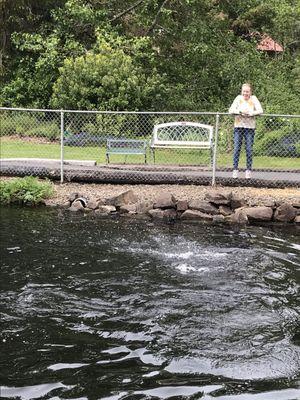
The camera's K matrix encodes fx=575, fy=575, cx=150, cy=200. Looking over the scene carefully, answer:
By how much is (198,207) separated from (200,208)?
41 millimetres

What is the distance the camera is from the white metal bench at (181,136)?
12695 mm

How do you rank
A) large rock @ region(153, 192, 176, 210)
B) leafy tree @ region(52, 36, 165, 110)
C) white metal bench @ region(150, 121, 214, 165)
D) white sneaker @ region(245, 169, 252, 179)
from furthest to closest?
leafy tree @ region(52, 36, 165, 110)
white metal bench @ region(150, 121, 214, 165)
white sneaker @ region(245, 169, 252, 179)
large rock @ region(153, 192, 176, 210)

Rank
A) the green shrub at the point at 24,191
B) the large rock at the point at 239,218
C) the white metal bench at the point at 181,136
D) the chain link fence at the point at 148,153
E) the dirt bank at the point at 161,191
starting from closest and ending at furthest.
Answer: the large rock at the point at 239,218, the dirt bank at the point at 161,191, the green shrub at the point at 24,191, the chain link fence at the point at 148,153, the white metal bench at the point at 181,136

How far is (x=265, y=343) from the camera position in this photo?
203 inches

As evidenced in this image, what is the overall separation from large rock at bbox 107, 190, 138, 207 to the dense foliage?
6.17m

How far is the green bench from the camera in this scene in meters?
12.8

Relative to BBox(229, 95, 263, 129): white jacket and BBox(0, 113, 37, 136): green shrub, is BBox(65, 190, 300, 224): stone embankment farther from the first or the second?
BBox(0, 113, 37, 136): green shrub

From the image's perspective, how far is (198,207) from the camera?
10633 millimetres

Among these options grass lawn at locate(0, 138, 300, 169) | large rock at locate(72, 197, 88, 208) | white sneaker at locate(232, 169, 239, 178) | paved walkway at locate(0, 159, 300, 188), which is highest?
grass lawn at locate(0, 138, 300, 169)

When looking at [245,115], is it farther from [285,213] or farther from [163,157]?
[163,157]

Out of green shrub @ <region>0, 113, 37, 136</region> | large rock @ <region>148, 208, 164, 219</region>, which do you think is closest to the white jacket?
large rock @ <region>148, 208, 164, 219</region>

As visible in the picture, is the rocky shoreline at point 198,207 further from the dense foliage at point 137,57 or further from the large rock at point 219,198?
the dense foliage at point 137,57

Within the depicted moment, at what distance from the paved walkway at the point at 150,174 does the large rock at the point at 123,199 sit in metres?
1.10

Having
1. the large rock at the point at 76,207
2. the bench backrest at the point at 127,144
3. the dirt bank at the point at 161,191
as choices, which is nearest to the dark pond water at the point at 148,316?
the large rock at the point at 76,207
